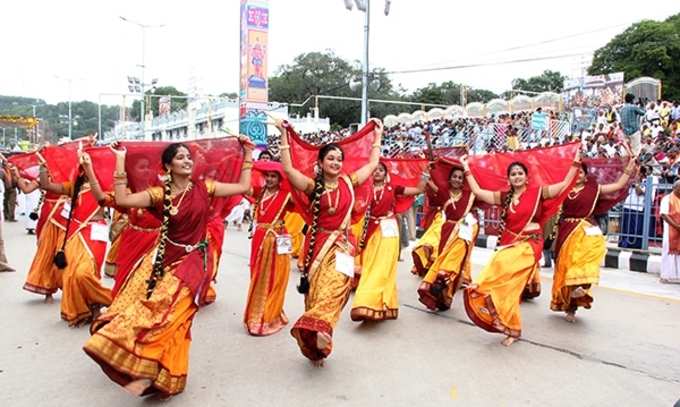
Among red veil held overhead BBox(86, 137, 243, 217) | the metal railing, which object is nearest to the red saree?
red veil held overhead BBox(86, 137, 243, 217)

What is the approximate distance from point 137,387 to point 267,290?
2151 millimetres

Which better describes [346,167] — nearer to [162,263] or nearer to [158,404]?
[162,263]

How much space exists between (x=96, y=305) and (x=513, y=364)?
3.71 meters

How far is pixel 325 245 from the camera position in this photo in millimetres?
4430

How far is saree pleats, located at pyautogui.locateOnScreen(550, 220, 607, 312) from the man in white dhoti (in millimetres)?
2896

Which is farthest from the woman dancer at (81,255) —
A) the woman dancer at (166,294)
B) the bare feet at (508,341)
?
the bare feet at (508,341)

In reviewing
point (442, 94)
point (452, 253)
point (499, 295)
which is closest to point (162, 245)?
point (499, 295)

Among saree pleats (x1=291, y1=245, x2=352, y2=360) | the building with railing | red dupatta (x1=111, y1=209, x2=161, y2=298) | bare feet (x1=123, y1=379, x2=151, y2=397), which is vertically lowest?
bare feet (x1=123, y1=379, x2=151, y2=397)

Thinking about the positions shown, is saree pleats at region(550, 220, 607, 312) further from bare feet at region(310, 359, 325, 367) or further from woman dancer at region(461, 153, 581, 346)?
bare feet at region(310, 359, 325, 367)

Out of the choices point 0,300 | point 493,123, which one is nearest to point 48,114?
point 493,123

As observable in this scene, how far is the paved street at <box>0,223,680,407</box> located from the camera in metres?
3.80

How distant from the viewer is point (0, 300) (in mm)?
6641

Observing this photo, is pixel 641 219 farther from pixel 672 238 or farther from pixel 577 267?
pixel 577 267

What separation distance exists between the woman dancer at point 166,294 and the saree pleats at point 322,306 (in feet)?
2.48
